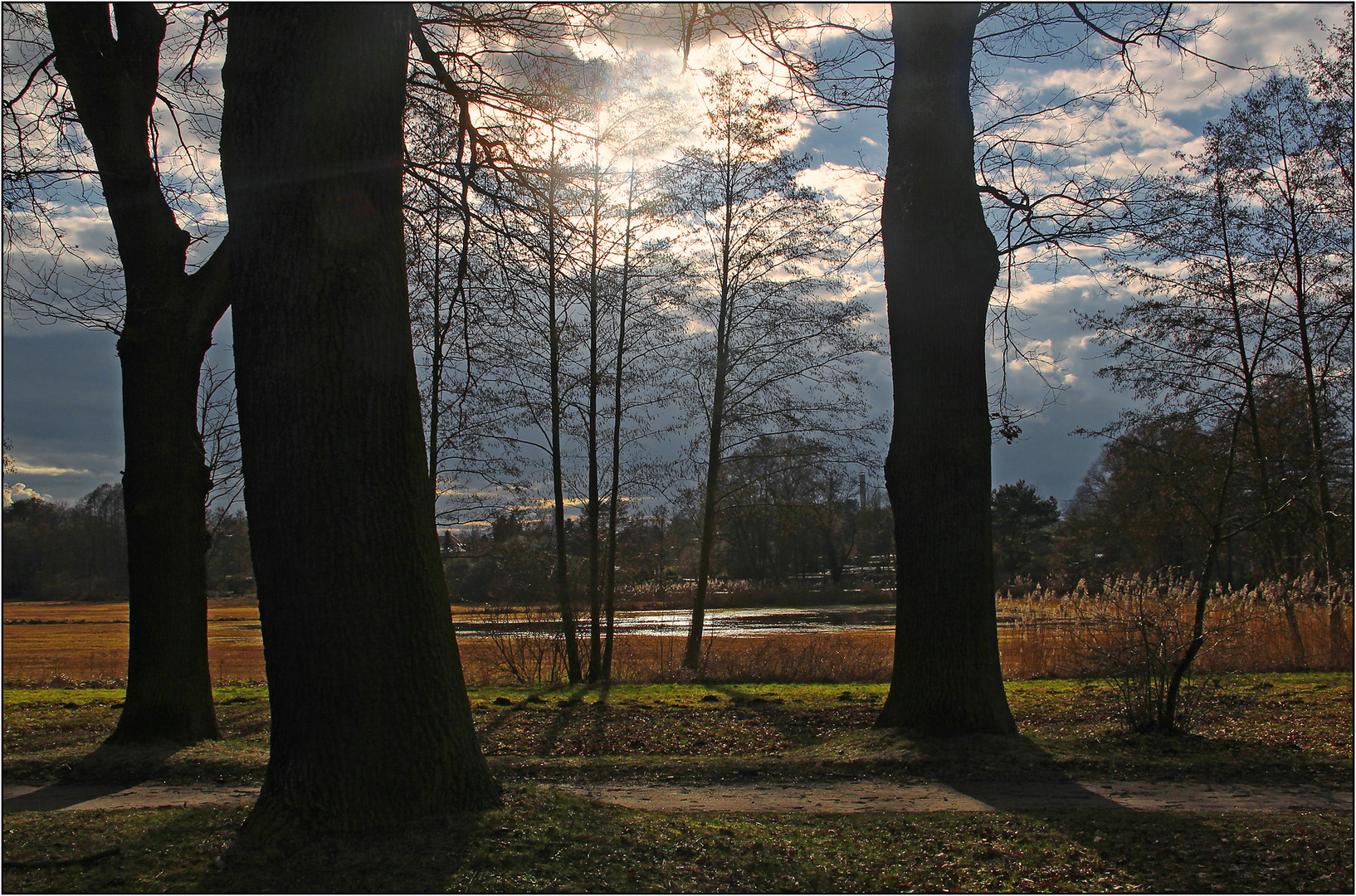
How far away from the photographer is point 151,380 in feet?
23.2

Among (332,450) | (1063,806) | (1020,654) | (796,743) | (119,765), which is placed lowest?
(1020,654)

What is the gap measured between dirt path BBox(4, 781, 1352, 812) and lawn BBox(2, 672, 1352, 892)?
0.66 feet

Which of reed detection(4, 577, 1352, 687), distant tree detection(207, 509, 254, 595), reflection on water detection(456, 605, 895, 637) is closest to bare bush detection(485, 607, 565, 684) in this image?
reed detection(4, 577, 1352, 687)

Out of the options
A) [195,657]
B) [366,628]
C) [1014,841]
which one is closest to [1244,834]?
[1014,841]

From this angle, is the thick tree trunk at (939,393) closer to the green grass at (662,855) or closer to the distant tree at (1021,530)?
the green grass at (662,855)

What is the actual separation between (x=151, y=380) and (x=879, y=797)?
259 inches

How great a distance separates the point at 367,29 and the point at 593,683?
11.0 m

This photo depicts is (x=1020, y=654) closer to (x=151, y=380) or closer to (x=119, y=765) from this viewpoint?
(x=119, y=765)

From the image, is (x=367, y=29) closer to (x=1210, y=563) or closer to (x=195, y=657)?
(x=195, y=657)

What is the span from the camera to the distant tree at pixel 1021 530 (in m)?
48.4

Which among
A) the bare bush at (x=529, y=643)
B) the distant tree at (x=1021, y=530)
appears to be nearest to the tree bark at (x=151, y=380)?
the bare bush at (x=529, y=643)

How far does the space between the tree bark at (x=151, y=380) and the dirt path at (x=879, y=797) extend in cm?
142

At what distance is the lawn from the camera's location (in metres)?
3.28

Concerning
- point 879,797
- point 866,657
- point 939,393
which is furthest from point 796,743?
point 866,657
